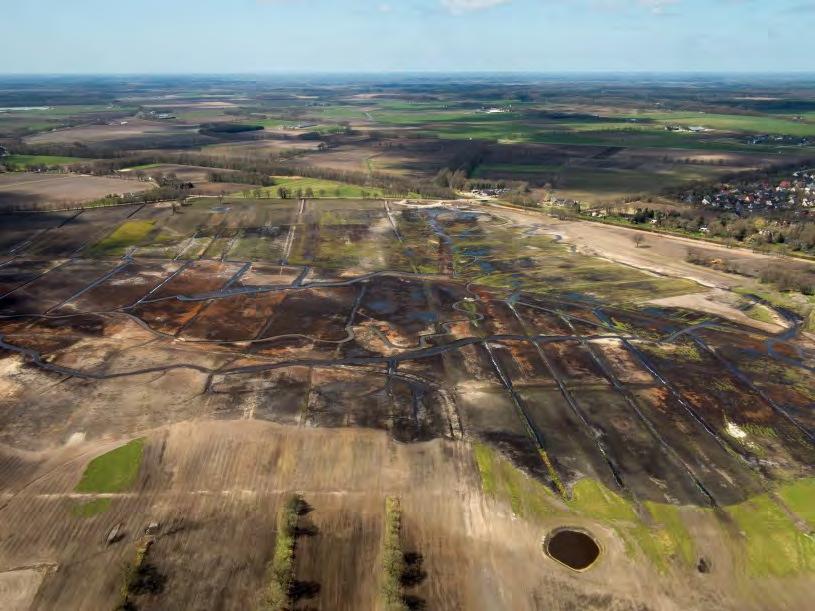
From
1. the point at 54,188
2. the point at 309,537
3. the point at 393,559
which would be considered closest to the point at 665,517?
the point at 393,559

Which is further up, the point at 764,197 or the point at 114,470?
the point at 114,470

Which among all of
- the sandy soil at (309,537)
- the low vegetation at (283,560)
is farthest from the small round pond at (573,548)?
the low vegetation at (283,560)

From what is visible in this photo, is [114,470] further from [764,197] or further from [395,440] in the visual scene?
[764,197]

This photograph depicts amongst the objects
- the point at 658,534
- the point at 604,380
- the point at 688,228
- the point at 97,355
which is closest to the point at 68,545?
the point at 97,355

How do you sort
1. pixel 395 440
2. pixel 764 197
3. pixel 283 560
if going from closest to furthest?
pixel 283 560 < pixel 395 440 < pixel 764 197

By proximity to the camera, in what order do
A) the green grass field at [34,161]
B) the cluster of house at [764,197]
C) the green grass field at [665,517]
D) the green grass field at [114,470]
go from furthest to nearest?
the green grass field at [34,161] → the cluster of house at [764,197] → the green grass field at [114,470] → the green grass field at [665,517]

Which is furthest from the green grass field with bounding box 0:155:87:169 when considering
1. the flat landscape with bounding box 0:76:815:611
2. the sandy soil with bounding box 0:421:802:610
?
the sandy soil with bounding box 0:421:802:610

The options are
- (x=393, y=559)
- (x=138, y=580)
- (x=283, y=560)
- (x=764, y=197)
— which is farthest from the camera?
(x=764, y=197)

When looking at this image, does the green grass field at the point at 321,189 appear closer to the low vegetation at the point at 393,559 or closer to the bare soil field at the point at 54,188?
the bare soil field at the point at 54,188
